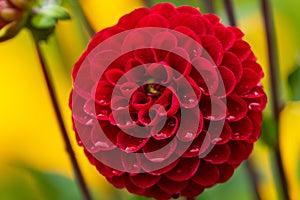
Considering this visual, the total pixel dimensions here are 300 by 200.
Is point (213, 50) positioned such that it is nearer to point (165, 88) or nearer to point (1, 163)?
point (165, 88)

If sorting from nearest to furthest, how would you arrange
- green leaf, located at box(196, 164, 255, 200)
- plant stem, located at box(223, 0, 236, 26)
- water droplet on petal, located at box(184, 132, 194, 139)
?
water droplet on petal, located at box(184, 132, 194, 139)
plant stem, located at box(223, 0, 236, 26)
green leaf, located at box(196, 164, 255, 200)

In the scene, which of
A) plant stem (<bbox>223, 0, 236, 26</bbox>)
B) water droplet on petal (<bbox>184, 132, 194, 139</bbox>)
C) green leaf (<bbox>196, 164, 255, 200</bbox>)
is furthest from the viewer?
green leaf (<bbox>196, 164, 255, 200</bbox>)

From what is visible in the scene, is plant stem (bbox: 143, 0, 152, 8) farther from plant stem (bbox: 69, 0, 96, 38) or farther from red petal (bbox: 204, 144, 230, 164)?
red petal (bbox: 204, 144, 230, 164)

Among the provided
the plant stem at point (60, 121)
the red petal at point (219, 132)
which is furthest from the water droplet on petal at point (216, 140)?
the plant stem at point (60, 121)

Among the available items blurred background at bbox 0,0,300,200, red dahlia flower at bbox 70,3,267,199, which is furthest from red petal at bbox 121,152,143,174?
blurred background at bbox 0,0,300,200

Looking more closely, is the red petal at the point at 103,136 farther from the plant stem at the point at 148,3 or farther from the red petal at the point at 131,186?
the plant stem at the point at 148,3
